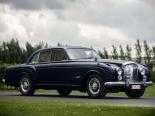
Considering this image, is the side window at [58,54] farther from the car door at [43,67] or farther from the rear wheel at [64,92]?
the rear wheel at [64,92]

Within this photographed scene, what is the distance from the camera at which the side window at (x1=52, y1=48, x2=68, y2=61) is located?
1589 cm

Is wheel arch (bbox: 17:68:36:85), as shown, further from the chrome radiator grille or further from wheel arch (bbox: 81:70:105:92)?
the chrome radiator grille

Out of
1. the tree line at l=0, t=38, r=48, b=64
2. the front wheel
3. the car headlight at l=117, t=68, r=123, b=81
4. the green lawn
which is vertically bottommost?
the green lawn

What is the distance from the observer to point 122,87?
14.6 m

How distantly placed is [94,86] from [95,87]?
4 cm

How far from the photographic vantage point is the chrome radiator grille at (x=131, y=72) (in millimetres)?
14688

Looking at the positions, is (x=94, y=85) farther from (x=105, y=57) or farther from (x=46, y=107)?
(x=46, y=107)

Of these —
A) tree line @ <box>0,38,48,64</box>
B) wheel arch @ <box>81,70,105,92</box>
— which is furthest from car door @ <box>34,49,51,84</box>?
tree line @ <box>0,38,48,64</box>

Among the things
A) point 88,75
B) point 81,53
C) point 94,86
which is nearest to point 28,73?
point 81,53

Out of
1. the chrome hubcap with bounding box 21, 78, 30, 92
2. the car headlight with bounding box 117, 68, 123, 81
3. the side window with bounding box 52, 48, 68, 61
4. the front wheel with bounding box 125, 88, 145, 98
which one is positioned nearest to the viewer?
the car headlight with bounding box 117, 68, 123, 81

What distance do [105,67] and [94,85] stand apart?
20.7 inches

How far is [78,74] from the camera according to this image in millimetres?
15195

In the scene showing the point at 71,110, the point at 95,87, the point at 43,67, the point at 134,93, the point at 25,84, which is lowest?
the point at 71,110

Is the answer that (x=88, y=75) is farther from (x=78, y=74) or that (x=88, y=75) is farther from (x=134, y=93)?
(x=134, y=93)
